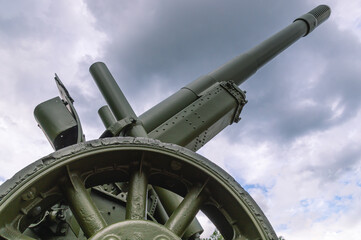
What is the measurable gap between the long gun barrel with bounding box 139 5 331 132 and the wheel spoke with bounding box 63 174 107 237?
8.24 feet

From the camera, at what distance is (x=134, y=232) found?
200 cm

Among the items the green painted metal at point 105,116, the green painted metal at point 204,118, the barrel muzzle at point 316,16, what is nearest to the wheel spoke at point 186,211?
the green painted metal at point 204,118

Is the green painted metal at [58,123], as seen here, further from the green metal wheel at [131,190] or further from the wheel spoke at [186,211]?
the wheel spoke at [186,211]

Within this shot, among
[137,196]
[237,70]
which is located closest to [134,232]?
[137,196]

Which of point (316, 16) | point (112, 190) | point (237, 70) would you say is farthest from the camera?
point (316, 16)

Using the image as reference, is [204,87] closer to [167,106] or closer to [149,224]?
[167,106]

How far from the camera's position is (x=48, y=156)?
2121 millimetres

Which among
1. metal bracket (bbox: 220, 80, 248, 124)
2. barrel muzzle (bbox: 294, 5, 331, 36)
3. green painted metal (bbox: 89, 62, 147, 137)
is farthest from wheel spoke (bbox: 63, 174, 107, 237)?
barrel muzzle (bbox: 294, 5, 331, 36)

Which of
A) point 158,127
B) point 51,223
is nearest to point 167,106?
point 158,127

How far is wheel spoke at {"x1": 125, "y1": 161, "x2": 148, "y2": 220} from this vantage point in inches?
89.4

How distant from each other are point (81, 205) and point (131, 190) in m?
0.32

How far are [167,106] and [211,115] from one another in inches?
26.3

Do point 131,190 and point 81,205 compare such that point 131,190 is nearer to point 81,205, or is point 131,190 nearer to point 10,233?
point 81,205

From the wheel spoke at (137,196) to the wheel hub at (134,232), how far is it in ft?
0.73
